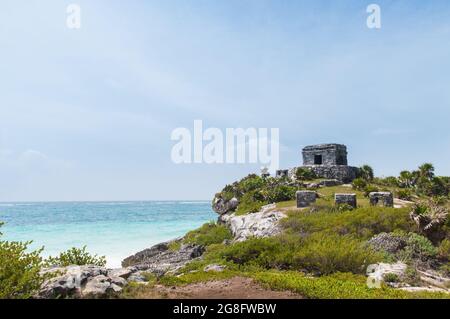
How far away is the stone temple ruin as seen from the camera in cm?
4053

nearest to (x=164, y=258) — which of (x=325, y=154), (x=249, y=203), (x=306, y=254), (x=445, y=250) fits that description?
(x=249, y=203)

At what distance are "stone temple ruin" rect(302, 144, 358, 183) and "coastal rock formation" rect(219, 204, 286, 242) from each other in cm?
1649

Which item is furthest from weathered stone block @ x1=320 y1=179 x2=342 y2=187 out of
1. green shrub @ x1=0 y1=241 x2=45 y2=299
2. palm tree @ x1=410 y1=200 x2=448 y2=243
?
green shrub @ x1=0 y1=241 x2=45 y2=299

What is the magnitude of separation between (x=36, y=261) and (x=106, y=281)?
190 centimetres

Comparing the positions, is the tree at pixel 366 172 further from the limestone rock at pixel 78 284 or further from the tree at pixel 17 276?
the tree at pixel 17 276

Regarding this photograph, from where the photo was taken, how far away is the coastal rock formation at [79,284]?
24.5 feet

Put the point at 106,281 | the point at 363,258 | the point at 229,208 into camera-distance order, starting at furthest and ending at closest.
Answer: the point at 229,208, the point at 363,258, the point at 106,281

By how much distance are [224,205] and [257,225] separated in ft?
51.6

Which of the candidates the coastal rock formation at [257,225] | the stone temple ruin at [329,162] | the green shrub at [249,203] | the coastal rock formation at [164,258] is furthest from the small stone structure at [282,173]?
the coastal rock formation at [164,258]

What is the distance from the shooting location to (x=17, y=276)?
7.64 meters

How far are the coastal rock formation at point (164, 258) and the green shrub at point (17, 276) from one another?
1132 centimetres
